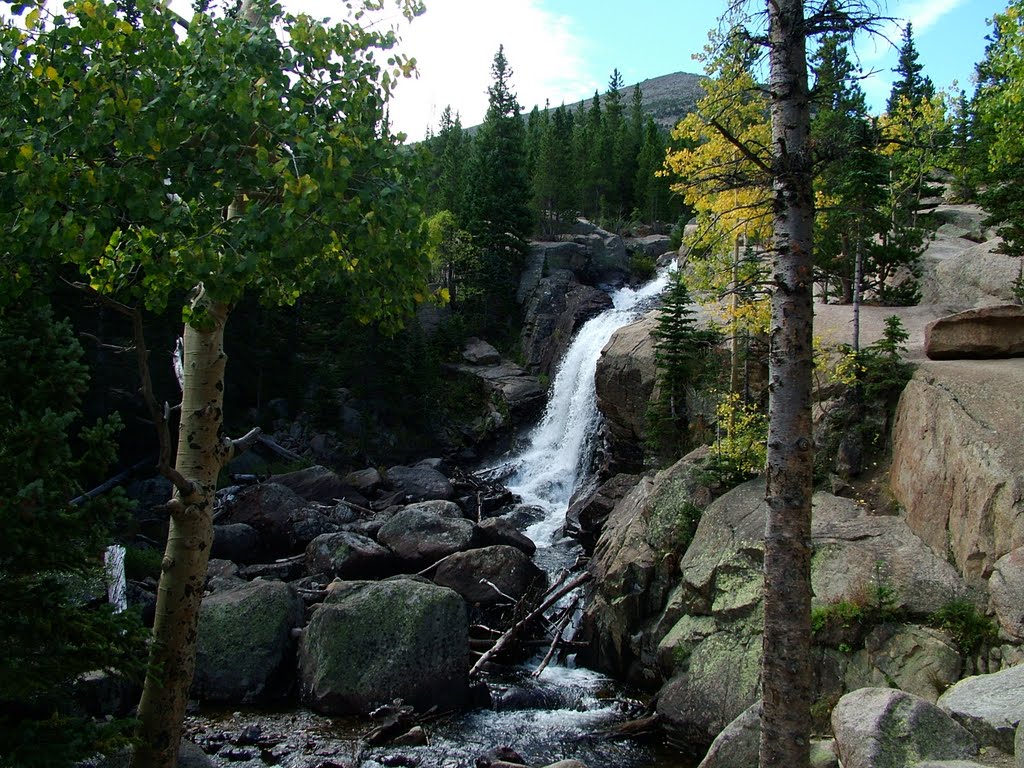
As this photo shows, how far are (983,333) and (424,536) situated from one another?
13115mm

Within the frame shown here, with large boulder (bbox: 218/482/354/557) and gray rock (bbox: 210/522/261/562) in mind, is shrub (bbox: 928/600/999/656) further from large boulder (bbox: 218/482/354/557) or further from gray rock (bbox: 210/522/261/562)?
gray rock (bbox: 210/522/261/562)

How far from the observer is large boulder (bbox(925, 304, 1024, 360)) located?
14203mm

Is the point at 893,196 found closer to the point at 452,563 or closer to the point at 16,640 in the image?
the point at 452,563

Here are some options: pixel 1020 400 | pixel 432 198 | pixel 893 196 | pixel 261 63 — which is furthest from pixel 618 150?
pixel 261 63

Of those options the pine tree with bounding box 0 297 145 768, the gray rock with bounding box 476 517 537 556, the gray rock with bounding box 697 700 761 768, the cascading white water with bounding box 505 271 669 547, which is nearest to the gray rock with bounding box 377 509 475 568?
the gray rock with bounding box 476 517 537 556

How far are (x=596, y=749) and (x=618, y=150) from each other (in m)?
64.9

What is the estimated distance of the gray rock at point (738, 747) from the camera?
8703 millimetres

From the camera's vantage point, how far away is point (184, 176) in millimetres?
4148

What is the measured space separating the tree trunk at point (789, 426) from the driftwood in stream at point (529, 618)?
8754 mm

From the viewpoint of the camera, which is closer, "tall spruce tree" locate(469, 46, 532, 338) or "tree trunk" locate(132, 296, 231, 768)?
"tree trunk" locate(132, 296, 231, 768)

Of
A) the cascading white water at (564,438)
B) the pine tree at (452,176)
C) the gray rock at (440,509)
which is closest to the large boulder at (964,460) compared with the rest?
the gray rock at (440,509)

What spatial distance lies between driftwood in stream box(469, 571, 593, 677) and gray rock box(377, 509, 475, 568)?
319cm

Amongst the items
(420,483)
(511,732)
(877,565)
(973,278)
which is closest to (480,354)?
(420,483)

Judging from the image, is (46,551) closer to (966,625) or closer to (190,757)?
(190,757)
